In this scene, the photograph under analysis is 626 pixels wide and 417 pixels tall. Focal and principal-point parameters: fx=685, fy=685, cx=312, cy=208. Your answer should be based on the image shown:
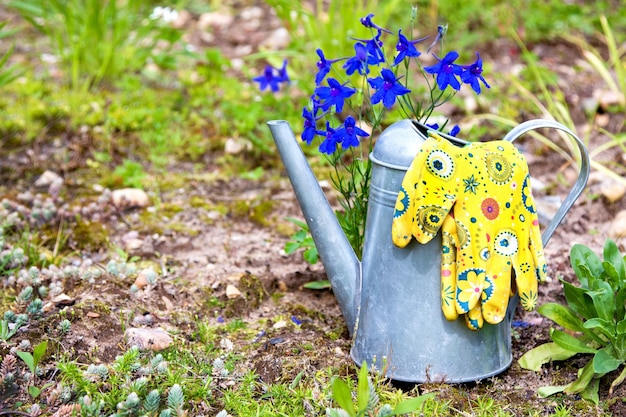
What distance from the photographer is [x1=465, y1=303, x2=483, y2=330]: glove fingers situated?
1.61 metres

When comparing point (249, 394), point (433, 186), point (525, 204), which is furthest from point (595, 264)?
point (249, 394)

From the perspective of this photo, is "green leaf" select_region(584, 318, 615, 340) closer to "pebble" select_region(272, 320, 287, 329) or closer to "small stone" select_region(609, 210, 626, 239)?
"pebble" select_region(272, 320, 287, 329)

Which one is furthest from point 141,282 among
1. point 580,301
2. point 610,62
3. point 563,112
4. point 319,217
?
point 610,62

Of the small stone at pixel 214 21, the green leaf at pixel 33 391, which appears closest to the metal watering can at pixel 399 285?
the green leaf at pixel 33 391

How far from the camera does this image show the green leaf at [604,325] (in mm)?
1614

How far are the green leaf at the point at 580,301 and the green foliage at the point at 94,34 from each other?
98.4 inches

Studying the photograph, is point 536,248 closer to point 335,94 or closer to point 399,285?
→ point 399,285

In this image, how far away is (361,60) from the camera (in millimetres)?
1744

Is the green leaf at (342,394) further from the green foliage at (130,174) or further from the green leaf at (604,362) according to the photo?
the green foliage at (130,174)

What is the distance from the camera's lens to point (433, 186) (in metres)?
1.54

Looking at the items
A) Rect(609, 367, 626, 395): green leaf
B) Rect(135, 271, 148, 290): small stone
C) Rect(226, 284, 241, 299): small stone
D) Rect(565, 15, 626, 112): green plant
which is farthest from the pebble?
Rect(565, 15, 626, 112): green plant

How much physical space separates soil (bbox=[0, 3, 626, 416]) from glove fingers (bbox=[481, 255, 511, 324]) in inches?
8.7

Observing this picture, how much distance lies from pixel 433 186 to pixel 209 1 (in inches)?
154

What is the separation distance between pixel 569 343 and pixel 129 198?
5.75 ft
